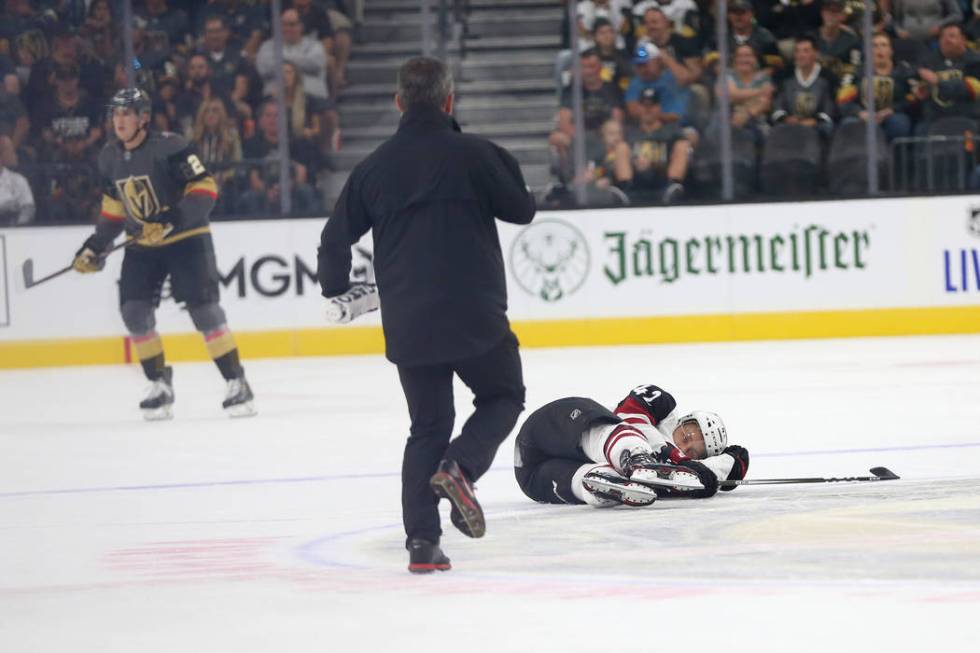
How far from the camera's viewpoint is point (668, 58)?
13.3 meters

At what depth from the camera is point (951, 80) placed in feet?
43.5

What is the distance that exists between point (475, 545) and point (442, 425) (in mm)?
494

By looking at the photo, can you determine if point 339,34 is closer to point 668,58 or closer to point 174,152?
point 668,58

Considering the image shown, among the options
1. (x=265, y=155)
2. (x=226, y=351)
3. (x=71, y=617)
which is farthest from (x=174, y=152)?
(x=71, y=617)

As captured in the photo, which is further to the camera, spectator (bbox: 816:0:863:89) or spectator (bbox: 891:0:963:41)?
spectator (bbox: 891:0:963:41)

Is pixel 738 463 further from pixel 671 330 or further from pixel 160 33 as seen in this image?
pixel 160 33

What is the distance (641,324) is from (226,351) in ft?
14.3

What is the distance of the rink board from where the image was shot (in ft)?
42.5

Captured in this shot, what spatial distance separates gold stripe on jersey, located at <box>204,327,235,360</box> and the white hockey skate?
13.7ft

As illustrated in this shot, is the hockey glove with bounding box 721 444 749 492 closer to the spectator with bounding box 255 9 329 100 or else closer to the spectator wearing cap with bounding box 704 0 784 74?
the spectator wearing cap with bounding box 704 0 784 74

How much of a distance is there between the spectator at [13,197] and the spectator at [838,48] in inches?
220

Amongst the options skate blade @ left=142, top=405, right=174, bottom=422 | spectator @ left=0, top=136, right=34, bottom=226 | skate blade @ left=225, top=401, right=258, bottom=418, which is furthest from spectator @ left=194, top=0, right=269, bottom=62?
skate blade @ left=225, top=401, right=258, bottom=418

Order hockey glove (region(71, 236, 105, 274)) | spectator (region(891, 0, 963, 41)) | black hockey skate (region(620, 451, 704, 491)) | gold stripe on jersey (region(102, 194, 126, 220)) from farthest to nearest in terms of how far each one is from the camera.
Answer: spectator (region(891, 0, 963, 41)), hockey glove (region(71, 236, 105, 274)), gold stripe on jersey (region(102, 194, 126, 220)), black hockey skate (region(620, 451, 704, 491))

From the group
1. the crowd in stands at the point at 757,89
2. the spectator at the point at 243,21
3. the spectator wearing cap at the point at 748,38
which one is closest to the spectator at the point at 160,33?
the spectator at the point at 243,21
